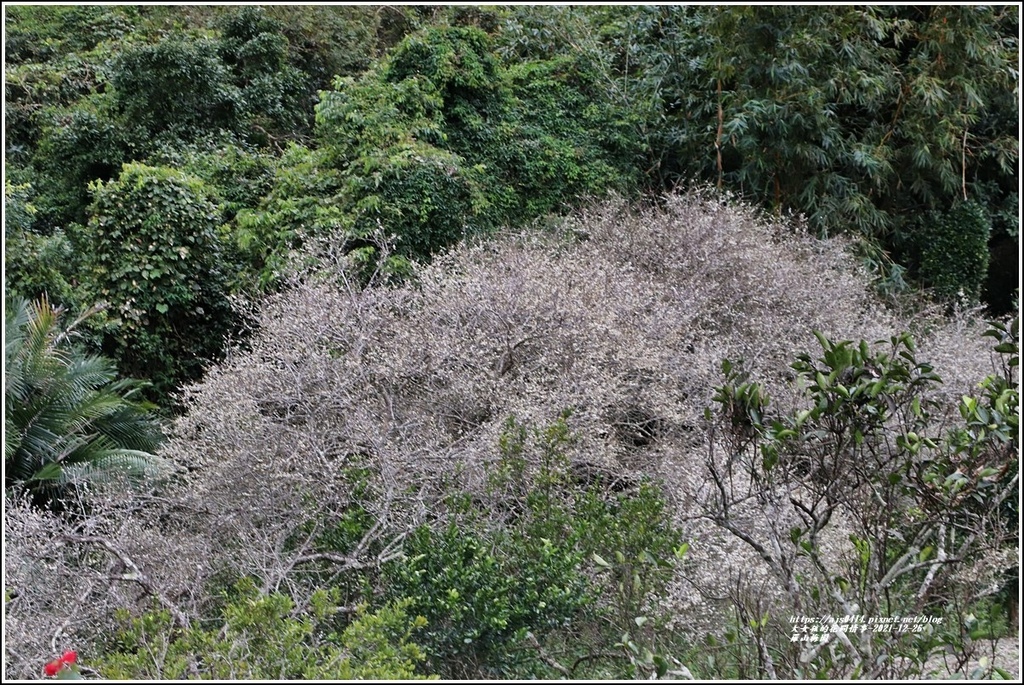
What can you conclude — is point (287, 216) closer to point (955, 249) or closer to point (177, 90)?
point (177, 90)

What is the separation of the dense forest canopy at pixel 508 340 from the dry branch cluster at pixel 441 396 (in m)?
0.03

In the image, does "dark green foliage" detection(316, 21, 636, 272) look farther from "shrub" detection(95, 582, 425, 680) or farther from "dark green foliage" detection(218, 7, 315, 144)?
"shrub" detection(95, 582, 425, 680)

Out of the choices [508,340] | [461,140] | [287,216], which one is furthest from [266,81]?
[508,340]

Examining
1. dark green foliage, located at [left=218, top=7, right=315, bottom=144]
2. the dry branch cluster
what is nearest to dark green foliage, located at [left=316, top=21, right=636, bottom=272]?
the dry branch cluster

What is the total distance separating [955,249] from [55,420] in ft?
27.0

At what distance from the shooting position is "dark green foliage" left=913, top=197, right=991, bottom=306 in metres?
9.06

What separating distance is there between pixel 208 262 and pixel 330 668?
5.43 meters

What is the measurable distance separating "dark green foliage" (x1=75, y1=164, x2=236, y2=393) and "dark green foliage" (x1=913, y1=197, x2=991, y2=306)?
Answer: 6.91 meters

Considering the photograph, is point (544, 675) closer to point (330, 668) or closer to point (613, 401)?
point (330, 668)

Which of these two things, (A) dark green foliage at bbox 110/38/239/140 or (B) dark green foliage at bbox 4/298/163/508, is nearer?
(B) dark green foliage at bbox 4/298/163/508

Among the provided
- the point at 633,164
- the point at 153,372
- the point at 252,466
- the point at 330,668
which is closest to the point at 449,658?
the point at 330,668

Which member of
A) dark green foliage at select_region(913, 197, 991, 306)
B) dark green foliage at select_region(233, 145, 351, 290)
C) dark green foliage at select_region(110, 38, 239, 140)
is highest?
dark green foliage at select_region(110, 38, 239, 140)

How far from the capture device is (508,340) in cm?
529

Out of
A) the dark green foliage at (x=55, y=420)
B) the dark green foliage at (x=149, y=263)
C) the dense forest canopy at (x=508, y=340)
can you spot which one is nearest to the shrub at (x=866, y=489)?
the dense forest canopy at (x=508, y=340)
